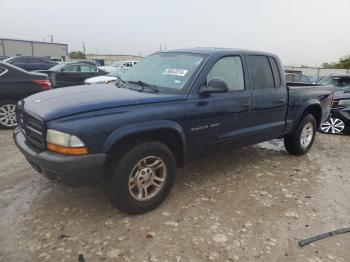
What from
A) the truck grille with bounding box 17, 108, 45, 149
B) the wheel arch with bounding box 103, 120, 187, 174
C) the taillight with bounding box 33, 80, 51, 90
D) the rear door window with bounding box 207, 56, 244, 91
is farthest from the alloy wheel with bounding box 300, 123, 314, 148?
the taillight with bounding box 33, 80, 51, 90

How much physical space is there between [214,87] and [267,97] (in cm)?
129

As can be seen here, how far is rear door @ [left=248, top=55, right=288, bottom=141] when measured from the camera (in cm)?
478

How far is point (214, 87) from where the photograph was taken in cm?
396

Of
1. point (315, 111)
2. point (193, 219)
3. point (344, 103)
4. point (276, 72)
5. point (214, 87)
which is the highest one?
point (276, 72)

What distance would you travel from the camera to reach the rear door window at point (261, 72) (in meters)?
4.79

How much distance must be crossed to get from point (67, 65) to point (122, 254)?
1298cm

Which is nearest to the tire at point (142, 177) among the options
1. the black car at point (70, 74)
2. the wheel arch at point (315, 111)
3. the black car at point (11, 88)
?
the wheel arch at point (315, 111)

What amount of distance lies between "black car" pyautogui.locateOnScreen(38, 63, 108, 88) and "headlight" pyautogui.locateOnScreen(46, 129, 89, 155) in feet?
37.8

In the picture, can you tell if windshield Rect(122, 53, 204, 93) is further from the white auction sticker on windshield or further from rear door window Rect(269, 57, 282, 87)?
rear door window Rect(269, 57, 282, 87)

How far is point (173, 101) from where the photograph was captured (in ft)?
12.3

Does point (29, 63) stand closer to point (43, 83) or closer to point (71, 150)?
point (43, 83)

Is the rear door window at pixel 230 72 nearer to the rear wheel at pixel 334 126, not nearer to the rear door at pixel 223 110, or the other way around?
the rear door at pixel 223 110

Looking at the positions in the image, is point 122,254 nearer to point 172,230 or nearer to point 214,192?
point 172,230

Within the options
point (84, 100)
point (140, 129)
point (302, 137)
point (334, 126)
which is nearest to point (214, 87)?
point (140, 129)
